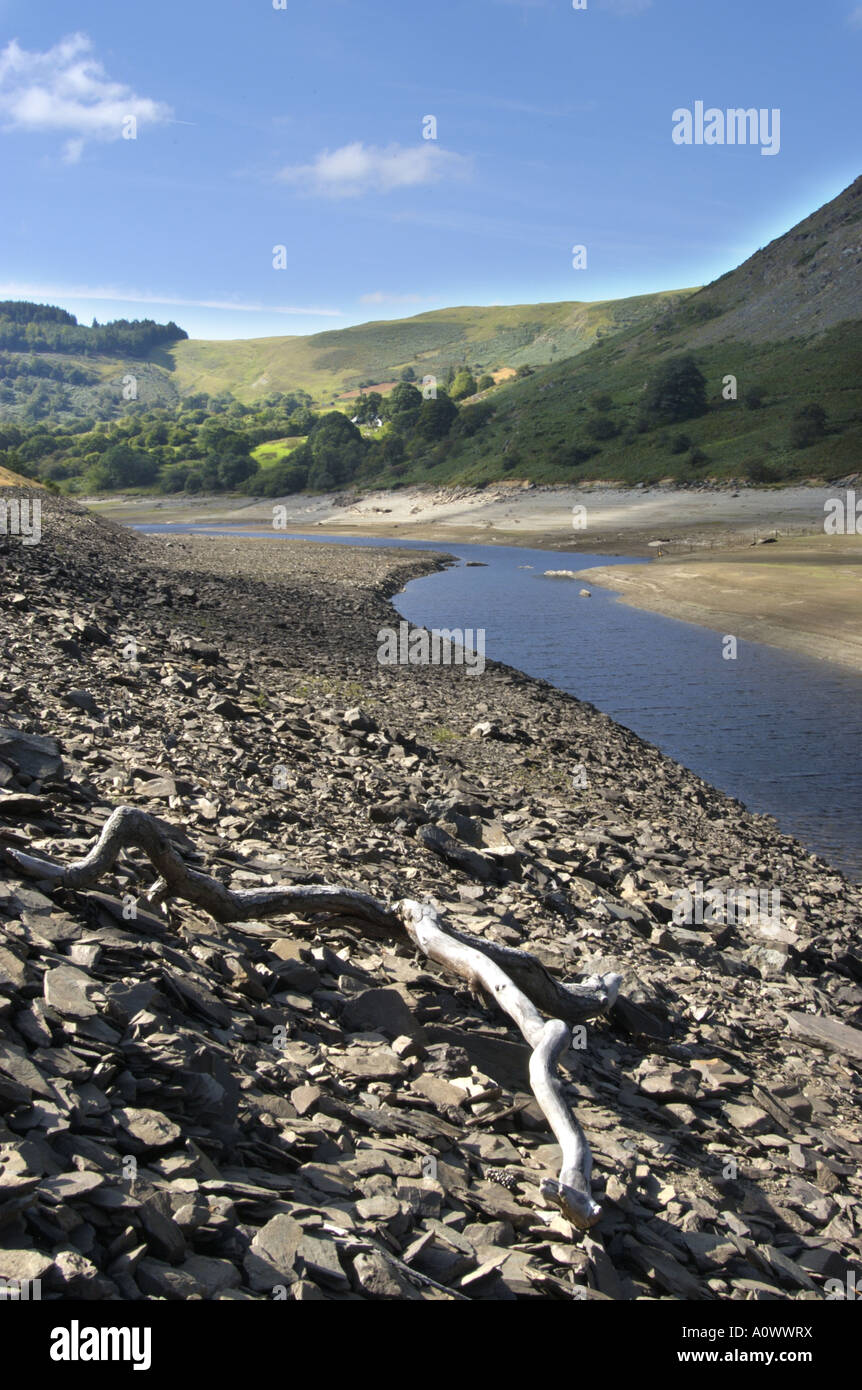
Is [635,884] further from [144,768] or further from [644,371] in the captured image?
[644,371]

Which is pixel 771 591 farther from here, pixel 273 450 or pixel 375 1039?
pixel 273 450

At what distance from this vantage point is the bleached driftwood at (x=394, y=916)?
6106 millimetres

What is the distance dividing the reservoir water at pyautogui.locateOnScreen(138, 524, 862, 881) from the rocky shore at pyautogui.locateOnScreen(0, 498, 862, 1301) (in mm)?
2817

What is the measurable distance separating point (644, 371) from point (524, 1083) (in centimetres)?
12178

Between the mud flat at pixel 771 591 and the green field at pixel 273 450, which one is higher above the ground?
the green field at pixel 273 450

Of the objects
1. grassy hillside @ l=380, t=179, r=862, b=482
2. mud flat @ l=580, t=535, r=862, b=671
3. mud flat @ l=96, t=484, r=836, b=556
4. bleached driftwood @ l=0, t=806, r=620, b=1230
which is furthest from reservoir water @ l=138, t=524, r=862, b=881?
grassy hillside @ l=380, t=179, r=862, b=482

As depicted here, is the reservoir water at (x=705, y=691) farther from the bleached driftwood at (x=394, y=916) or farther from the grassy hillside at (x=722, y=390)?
the grassy hillside at (x=722, y=390)

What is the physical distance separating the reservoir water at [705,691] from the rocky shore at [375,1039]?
2.82 meters

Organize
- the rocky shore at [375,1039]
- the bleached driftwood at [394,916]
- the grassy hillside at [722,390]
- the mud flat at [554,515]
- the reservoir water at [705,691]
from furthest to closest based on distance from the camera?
1. the grassy hillside at [722,390]
2. the mud flat at [554,515]
3. the reservoir water at [705,691]
4. the bleached driftwood at [394,916]
5. the rocky shore at [375,1039]

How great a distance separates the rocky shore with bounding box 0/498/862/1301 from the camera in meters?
4.01

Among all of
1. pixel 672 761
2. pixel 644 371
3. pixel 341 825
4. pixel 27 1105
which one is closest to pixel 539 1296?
pixel 27 1105

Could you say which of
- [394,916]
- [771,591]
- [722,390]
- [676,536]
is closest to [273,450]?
[722,390]

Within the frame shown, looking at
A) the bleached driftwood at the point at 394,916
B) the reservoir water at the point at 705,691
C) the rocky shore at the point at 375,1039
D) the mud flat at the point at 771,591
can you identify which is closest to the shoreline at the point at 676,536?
the mud flat at the point at 771,591

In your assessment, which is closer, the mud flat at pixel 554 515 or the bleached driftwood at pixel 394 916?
the bleached driftwood at pixel 394 916
